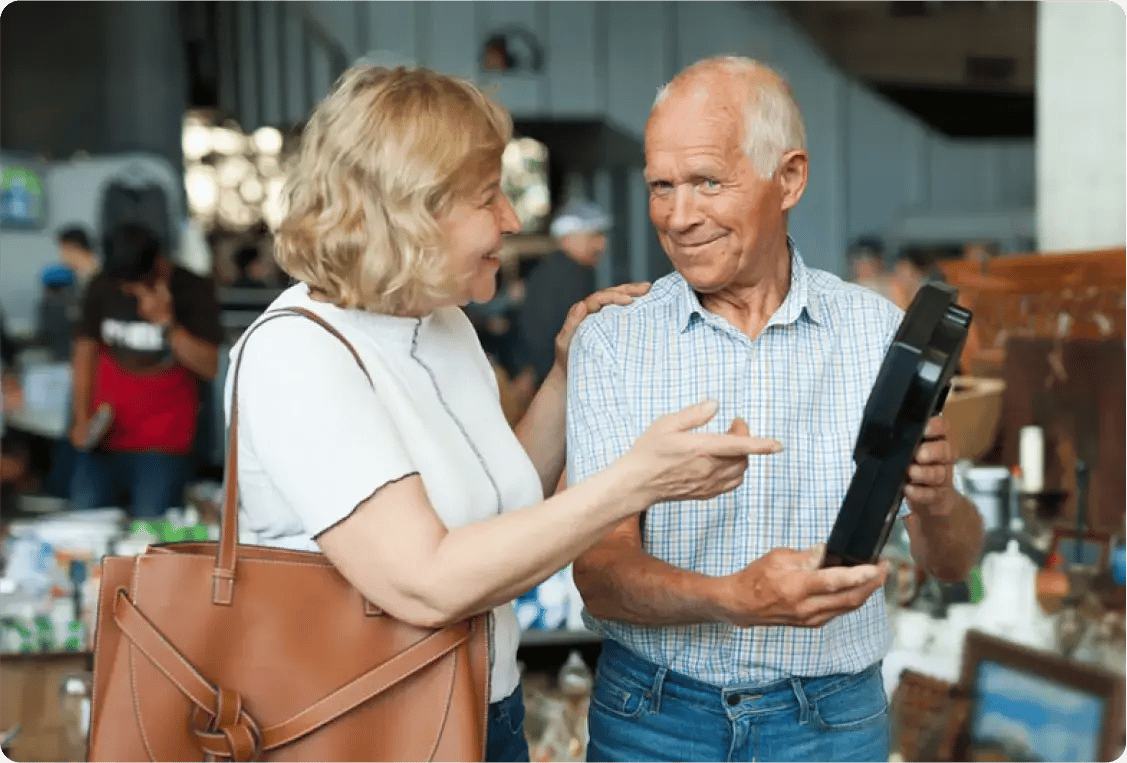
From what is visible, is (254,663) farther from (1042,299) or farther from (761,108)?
(1042,299)

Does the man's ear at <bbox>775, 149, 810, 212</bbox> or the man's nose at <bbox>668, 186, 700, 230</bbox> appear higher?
the man's ear at <bbox>775, 149, 810, 212</bbox>

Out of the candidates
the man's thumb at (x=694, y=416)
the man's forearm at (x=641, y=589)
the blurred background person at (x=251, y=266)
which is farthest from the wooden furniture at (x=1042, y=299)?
the blurred background person at (x=251, y=266)

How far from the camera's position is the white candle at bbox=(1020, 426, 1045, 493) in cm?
326

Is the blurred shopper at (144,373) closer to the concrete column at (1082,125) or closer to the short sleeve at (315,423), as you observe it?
the concrete column at (1082,125)

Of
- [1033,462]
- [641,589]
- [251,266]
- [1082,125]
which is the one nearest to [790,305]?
[641,589]

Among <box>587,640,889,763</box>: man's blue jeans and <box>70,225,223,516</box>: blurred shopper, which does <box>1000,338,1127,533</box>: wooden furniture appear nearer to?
<box>587,640,889,763</box>: man's blue jeans

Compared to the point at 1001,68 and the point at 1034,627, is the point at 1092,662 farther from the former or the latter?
the point at 1001,68

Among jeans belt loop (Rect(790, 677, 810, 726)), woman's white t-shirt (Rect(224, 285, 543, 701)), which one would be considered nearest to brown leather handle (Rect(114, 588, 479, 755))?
woman's white t-shirt (Rect(224, 285, 543, 701))

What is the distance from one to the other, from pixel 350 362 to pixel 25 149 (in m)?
5.75

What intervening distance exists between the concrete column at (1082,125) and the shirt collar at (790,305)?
213 centimetres

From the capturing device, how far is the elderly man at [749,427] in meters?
1.53

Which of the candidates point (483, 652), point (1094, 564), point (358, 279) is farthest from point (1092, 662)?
point (358, 279)

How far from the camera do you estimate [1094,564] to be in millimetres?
3082

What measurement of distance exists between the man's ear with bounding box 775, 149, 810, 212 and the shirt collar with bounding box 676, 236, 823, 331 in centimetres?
9
